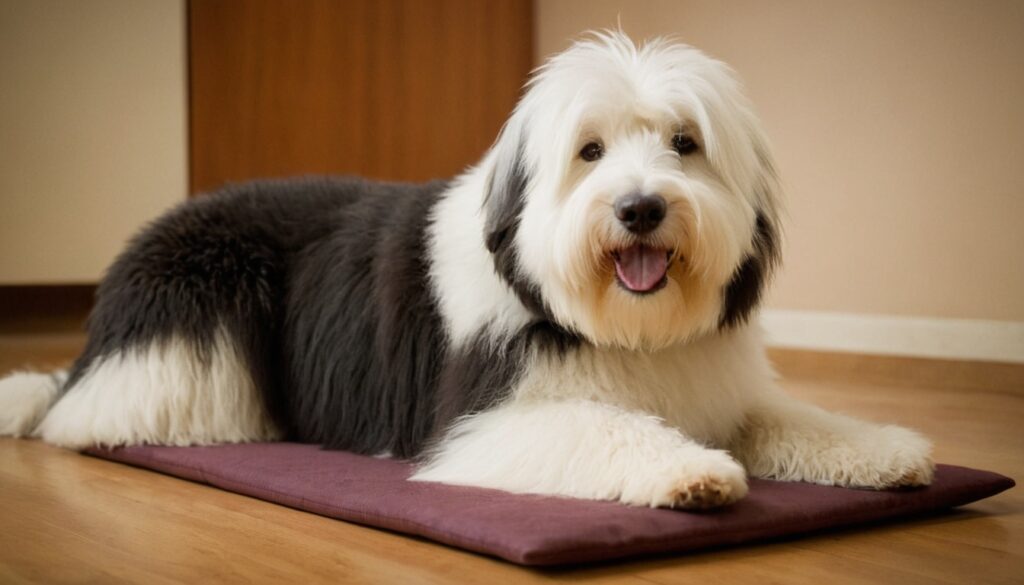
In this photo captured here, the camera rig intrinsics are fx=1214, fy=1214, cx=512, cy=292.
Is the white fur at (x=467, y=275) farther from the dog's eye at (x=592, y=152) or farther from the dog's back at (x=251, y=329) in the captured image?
the dog's eye at (x=592, y=152)

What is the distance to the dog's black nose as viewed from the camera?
6.37 feet

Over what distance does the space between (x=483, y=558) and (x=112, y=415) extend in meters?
1.22

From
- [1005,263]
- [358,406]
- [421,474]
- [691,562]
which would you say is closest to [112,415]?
[358,406]

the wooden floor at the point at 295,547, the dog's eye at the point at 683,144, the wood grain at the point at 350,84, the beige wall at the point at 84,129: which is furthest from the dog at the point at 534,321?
the wood grain at the point at 350,84

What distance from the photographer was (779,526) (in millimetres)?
1885

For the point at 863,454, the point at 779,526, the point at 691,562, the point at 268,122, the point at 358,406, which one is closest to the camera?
the point at 691,562

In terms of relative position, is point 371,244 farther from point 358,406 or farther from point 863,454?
point 863,454

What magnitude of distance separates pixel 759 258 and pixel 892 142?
2.18 m

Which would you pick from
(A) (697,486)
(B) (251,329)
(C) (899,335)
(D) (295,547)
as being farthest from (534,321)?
(C) (899,335)

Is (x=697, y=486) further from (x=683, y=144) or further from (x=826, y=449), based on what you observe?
(x=683, y=144)

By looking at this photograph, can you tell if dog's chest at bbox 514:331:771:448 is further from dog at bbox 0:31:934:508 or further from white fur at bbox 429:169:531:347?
white fur at bbox 429:169:531:347

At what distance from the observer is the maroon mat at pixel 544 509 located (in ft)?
5.73

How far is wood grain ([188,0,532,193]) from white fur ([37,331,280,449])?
89.3 inches

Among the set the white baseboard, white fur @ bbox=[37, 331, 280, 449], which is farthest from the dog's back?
the white baseboard
